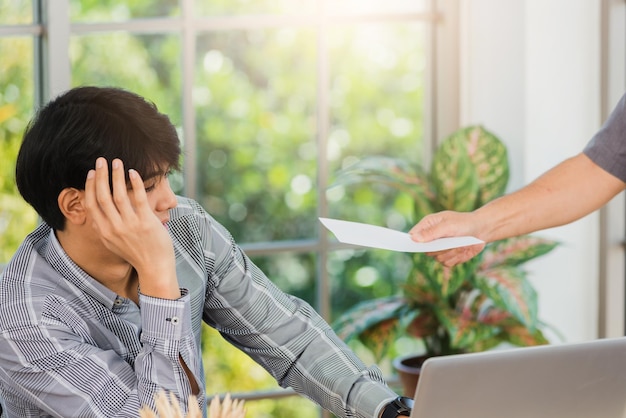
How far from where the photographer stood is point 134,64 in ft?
10.2

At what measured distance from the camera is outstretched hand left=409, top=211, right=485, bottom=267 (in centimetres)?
187

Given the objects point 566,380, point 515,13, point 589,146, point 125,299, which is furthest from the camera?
point 515,13

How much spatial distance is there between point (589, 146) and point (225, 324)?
91 centimetres

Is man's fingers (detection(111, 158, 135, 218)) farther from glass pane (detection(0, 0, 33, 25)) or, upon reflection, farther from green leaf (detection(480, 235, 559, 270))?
green leaf (detection(480, 235, 559, 270))

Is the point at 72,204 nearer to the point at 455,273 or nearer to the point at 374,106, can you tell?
the point at 455,273

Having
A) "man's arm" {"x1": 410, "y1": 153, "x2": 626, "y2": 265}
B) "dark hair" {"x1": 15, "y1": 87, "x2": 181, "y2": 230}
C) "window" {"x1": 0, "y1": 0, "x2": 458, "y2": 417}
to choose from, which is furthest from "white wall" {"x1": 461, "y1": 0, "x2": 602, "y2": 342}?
"dark hair" {"x1": 15, "y1": 87, "x2": 181, "y2": 230}

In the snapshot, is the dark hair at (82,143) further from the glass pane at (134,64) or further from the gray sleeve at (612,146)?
the glass pane at (134,64)

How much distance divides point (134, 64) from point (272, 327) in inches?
62.7

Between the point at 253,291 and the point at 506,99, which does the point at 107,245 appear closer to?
the point at 253,291

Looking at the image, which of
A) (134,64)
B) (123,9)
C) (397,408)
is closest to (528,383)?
(397,408)

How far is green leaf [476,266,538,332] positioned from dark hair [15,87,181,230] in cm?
128

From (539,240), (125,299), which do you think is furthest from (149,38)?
(125,299)

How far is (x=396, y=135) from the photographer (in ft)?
11.4

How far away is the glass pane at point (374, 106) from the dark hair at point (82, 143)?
1525 mm
